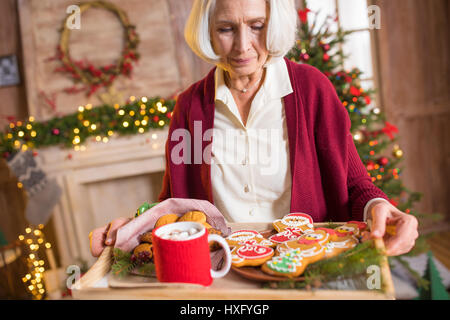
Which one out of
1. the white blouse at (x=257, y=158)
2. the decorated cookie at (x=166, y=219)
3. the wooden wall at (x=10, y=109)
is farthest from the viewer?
the wooden wall at (x=10, y=109)

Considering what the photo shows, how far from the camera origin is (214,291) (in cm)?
56

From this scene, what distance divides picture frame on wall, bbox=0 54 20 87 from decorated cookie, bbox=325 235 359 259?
119 inches

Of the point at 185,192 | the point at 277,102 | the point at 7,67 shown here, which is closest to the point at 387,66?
the point at 277,102

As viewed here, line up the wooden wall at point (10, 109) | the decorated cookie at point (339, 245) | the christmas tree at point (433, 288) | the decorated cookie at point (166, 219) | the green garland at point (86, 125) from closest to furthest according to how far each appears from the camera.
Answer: the decorated cookie at point (339, 245), the decorated cookie at point (166, 219), the christmas tree at point (433, 288), the green garland at point (86, 125), the wooden wall at point (10, 109)

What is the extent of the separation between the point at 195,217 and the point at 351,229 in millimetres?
326

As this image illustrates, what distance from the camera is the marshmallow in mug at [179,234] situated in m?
0.58

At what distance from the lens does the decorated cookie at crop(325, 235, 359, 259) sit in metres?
0.62

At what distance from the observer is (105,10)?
8.83ft

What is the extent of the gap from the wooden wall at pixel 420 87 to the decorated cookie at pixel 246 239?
8.74 feet

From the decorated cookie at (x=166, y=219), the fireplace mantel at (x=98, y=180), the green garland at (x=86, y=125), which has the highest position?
the green garland at (x=86, y=125)

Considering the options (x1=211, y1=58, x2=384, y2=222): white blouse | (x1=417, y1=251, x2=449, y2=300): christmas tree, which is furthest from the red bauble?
(x1=211, y1=58, x2=384, y2=222): white blouse

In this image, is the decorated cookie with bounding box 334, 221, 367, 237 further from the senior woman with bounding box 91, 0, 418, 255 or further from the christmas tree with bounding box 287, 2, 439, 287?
the christmas tree with bounding box 287, 2, 439, 287

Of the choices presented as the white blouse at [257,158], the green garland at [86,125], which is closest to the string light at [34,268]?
the green garland at [86,125]

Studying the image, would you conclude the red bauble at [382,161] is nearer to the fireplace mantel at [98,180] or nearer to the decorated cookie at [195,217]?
the fireplace mantel at [98,180]
